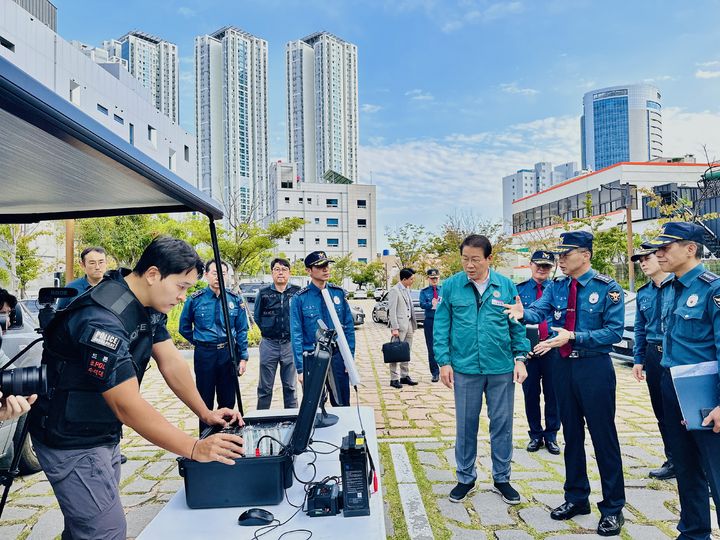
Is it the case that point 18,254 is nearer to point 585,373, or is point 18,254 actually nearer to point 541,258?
point 541,258

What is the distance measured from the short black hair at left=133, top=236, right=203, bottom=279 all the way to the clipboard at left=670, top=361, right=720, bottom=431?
2.55 m

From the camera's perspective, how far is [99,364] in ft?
5.74

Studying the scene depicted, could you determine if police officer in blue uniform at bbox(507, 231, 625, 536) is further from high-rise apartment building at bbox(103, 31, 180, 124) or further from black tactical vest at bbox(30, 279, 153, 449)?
high-rise apartment building at bbox(103, 31, 180, 124)

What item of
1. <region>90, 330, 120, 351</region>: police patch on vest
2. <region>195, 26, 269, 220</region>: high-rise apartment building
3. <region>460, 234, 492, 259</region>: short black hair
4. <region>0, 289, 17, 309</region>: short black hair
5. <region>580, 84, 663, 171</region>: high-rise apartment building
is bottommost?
<region>90, 330, 120, 351</region>: police patch on vest

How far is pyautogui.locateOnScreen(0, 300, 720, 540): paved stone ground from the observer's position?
126 inches

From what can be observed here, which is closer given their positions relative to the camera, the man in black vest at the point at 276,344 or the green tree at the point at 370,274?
the man in black vest at the point at 276,344

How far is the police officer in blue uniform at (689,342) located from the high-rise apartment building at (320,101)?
326 ft

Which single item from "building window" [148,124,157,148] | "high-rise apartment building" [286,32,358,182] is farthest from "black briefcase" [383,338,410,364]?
"high-rise apartment building" [286,32,358,182]

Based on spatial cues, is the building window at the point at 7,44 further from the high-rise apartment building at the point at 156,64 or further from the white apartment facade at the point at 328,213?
the high-rise apartment building at the point at 156,64

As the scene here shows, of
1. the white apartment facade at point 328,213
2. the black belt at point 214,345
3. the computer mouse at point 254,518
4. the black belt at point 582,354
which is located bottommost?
the computer mouse at point 254,518

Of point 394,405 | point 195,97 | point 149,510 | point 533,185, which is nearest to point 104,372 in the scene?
point 149,510

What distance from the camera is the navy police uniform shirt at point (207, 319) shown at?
4.87m

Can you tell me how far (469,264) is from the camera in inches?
144

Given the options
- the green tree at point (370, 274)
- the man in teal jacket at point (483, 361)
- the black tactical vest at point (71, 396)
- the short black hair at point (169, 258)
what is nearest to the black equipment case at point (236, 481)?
the black tactical vest at point (71, 396)
